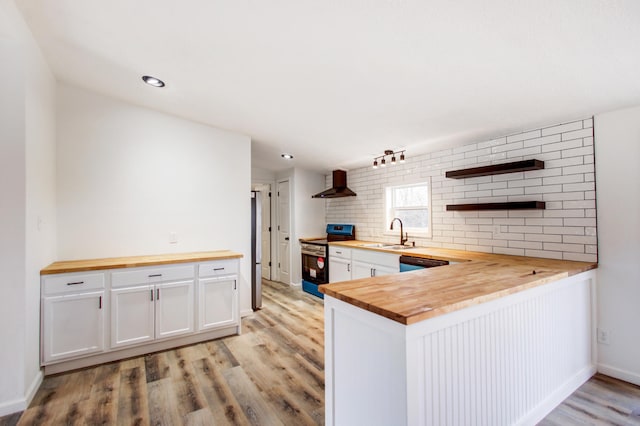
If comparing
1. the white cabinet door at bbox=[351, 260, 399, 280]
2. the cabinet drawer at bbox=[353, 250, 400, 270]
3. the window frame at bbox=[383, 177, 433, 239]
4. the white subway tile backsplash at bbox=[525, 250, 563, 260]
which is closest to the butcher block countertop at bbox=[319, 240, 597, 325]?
the white subway tile backsplash at bbox=[525, 250, 563, 260]

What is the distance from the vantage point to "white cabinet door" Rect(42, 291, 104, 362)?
2.36 metres

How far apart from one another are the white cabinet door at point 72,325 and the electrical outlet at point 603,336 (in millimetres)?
4305

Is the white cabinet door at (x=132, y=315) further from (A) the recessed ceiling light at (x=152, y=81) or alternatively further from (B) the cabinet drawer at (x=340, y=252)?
(B) the cabinet drawer at (x=340, y=252)

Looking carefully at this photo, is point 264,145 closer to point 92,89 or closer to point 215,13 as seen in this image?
point 92,89

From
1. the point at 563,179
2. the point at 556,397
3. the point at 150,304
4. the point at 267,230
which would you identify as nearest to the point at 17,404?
the point at 150,304

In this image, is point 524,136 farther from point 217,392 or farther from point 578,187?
point 217,392

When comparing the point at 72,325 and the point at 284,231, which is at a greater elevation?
the point at 284,231

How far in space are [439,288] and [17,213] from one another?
9.33 ft

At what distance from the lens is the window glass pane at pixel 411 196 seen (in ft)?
12.9

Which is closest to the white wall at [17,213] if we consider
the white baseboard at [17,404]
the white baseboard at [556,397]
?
the white baseboard at [17,404]

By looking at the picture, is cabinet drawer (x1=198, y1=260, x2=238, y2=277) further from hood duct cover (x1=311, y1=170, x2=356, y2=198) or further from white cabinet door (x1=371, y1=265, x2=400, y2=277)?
hood duct cover (x1=311, y1=170, x2=356, y2=198)

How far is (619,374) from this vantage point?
228 centimetres

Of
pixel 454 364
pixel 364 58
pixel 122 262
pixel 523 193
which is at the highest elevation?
pixel 364 58

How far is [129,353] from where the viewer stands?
271 cm
